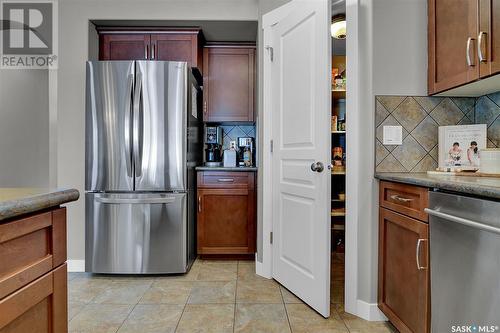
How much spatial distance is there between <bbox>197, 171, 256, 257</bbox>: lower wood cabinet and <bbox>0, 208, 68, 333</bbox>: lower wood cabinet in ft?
6.51

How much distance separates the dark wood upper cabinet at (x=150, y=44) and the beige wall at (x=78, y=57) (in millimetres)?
191

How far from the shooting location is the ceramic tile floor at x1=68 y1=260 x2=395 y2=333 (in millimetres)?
1735

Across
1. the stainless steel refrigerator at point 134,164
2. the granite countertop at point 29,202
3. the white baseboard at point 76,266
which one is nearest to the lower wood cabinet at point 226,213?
the stainless steel refrigerator at point 134,164

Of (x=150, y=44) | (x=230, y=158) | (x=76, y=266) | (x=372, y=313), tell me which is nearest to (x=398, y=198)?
(x=372, y=313)

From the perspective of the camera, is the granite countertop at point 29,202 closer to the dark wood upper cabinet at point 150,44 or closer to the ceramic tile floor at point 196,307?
the ceramic tile floor at point 196,307

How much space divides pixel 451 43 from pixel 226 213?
2.14 m

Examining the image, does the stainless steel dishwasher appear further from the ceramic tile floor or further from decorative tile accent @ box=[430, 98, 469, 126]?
decorative tile accent @ box=[430, 98, 469, 126]

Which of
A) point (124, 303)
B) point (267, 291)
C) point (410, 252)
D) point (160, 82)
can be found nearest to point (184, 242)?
point (124, 303)

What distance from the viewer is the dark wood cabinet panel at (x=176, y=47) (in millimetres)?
2838

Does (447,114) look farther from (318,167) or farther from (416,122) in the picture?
(318,167)

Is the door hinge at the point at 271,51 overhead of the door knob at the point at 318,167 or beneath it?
overhead

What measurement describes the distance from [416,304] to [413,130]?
40.0 inches

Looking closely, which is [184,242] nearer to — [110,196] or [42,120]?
[110,196]

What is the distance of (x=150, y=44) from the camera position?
2.84 m
